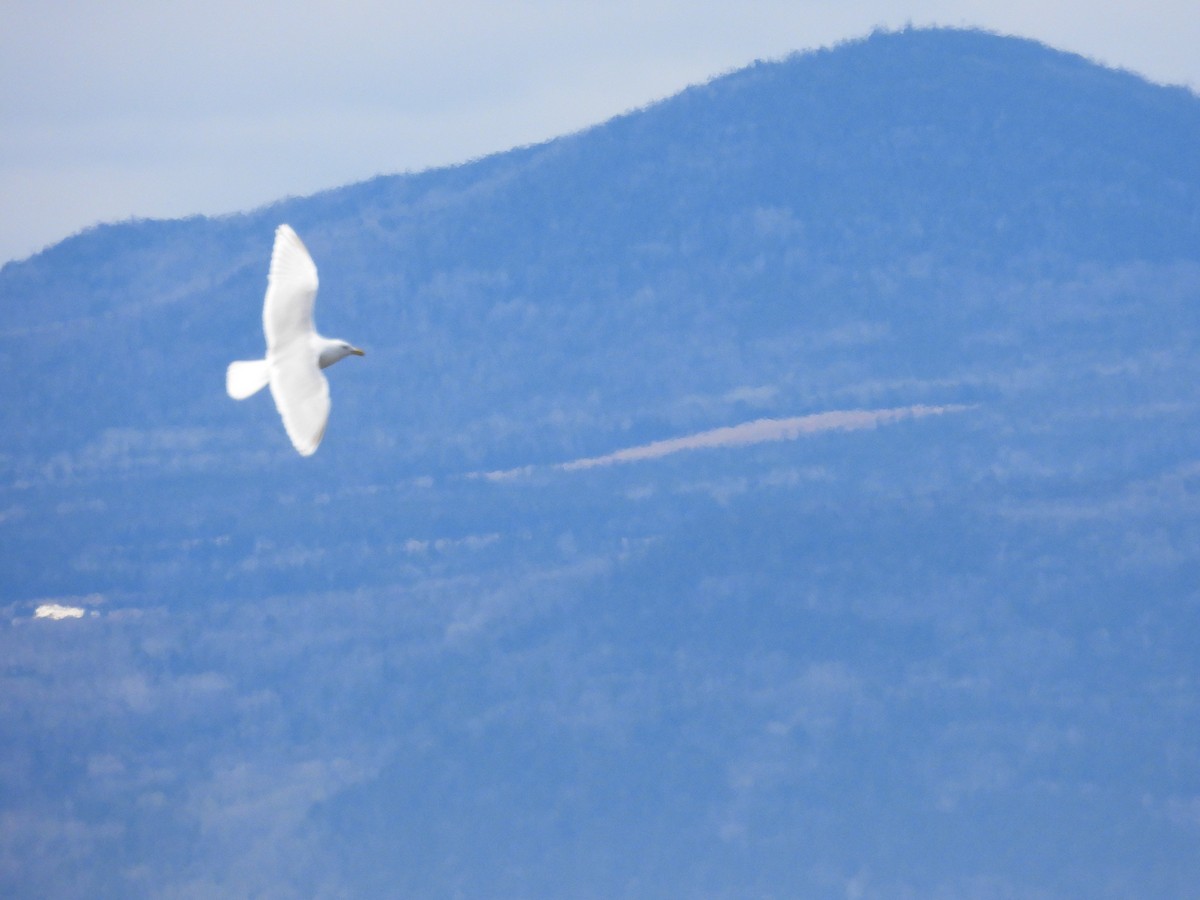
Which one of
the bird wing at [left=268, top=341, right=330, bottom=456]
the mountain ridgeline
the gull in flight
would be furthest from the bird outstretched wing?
the mountain ridgeline

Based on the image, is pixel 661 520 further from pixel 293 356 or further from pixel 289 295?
pixel 293 356

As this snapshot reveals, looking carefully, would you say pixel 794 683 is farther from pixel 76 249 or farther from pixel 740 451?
pixel 76 249

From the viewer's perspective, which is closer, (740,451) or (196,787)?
(196,787)

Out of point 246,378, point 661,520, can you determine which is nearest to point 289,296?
point 246,378

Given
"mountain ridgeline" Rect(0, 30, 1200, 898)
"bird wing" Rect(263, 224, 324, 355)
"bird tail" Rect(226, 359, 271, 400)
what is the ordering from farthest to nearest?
"mountain ridgeline" Rect(0, 30, 1200, 898) < "bird wing" Rect(263, 224, 324, 355) < "bird tail" Rect(226, 359, 271, 400)

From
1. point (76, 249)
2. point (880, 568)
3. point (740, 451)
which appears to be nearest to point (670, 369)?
point (740, 451)

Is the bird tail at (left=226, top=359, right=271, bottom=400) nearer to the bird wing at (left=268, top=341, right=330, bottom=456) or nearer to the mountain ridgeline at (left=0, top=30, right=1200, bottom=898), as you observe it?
the bird wing at (left=268, top=341, right=330, bottom=456)

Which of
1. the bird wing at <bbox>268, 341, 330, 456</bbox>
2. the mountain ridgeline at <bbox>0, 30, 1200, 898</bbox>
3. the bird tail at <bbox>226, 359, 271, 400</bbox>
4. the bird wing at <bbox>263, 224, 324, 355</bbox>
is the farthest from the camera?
the mountain ridgeline at <bbox>0, 30, 1200, 898</bbox>
